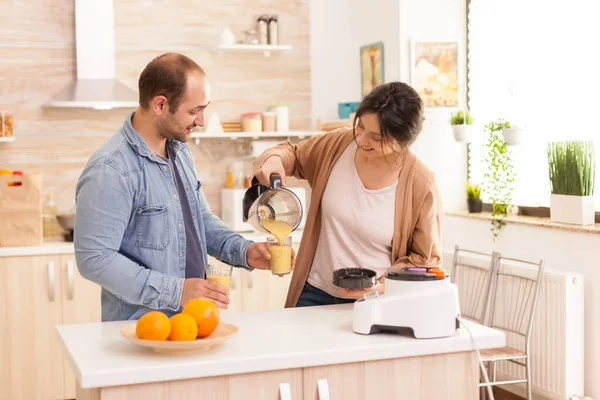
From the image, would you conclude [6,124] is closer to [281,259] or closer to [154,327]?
[281,259]

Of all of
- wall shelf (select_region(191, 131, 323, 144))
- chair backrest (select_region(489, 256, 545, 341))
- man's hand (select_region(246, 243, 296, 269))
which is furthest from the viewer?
wall shelf (select_region(191, 131, 323, 144))

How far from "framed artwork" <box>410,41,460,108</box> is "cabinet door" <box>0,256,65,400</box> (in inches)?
89.4

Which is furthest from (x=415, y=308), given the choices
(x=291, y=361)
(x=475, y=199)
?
(x=475, y=199)

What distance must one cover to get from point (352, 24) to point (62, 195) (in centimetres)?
214

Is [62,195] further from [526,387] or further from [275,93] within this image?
[526,387]

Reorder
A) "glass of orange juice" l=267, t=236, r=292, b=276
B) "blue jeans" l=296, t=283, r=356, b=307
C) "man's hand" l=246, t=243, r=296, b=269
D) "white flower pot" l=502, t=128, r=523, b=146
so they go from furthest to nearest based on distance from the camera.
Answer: "white flower pot" l=502, t=128, r=523, b=146 < "blue jeans" l=296, t=283, r=356, b=307 < "man's hand" l=246, t=243, r=296, b=269 < "glass of orange juice" l=267, t=236, r=292, b=276

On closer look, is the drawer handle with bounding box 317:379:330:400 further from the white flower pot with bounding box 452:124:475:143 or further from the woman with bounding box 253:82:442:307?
the white flower pot with bounding box 452:124:475:143

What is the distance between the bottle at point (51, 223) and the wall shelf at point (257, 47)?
54.5 inches

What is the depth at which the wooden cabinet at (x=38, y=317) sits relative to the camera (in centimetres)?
434

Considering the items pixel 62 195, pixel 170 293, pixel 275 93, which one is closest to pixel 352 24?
pixel 275 93

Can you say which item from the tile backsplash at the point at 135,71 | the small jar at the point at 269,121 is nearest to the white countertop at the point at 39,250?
the tile backsplash at the point at 135,71

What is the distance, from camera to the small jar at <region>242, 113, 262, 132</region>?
5.09 meters

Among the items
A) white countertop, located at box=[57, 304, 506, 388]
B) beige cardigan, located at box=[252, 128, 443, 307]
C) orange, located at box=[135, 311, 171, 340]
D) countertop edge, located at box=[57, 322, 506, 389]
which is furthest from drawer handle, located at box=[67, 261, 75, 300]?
orange, located at box=[135, 311, 171, 340]

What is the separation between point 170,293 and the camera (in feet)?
7.52
